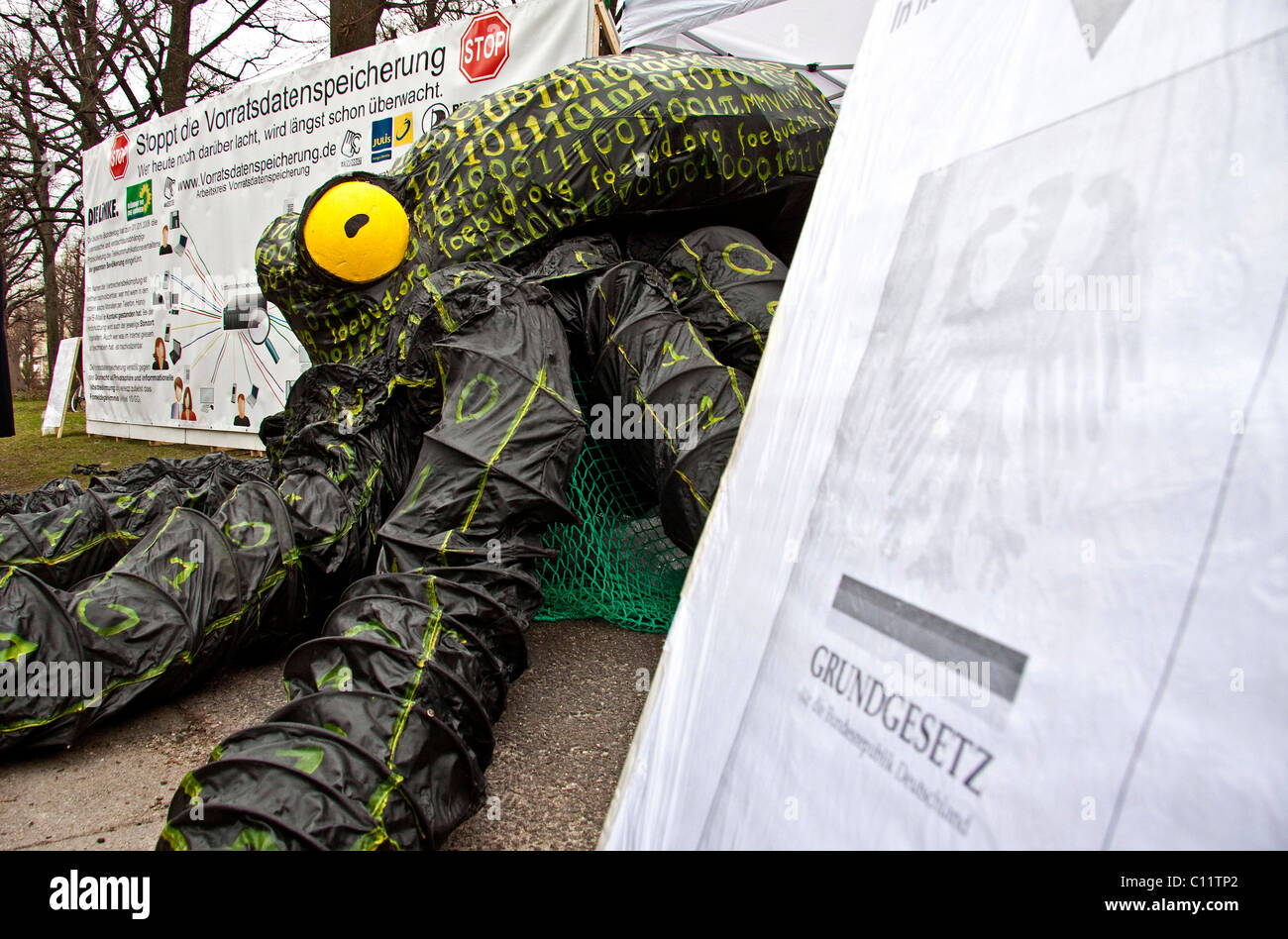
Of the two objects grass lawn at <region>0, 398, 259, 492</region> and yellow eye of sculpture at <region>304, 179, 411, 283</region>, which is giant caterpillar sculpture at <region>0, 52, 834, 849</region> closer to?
yellow eye of sculpture at <region>304, 179, 411, 283</region>

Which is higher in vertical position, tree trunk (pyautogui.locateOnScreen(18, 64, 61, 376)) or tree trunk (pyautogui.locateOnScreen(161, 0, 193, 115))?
tree trunk (pyautogui.locateOnScreen(161, 0, 193, 115))

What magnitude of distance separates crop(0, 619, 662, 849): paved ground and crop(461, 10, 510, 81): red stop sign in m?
3.52

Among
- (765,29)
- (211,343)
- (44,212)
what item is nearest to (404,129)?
(765,29)

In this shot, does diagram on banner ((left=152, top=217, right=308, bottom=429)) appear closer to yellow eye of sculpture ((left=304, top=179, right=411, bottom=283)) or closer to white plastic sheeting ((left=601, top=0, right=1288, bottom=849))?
yellow eye of sculpture ((left=304, top=179, right=411, bottom=283))

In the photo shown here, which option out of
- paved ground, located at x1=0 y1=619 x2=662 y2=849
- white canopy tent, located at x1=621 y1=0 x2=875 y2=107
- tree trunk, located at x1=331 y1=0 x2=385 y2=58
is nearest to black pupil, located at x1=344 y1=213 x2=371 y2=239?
paved ground, located at x1=0 y1=619 x2=662 y2=849

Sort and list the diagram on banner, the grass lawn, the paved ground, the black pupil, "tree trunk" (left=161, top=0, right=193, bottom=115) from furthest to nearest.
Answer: "tree trunk" (left=161, top=0, right=193, bottom=115), the diagram on banner, the grass lawn, the black pupil, the paved ground

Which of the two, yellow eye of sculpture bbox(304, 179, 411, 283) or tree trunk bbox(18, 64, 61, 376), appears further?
tree trunk bbox(18, 64, 61, 376)

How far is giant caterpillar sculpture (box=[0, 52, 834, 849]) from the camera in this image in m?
1.23

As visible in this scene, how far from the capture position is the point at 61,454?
6.72 m

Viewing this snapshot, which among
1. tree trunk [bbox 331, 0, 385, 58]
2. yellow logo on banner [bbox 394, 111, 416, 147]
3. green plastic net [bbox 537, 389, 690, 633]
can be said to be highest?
tree trunk [bbox 331, 0, 385, 58]

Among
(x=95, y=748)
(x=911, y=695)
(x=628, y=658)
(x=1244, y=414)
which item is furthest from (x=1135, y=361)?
(x=95, y=748)

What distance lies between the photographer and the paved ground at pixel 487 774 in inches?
52.7

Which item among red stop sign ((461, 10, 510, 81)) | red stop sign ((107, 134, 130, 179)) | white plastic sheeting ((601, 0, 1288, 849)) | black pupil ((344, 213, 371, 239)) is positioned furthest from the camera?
red stop sign ((107, 134, 130, 179))

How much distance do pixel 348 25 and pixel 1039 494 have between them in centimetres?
657
